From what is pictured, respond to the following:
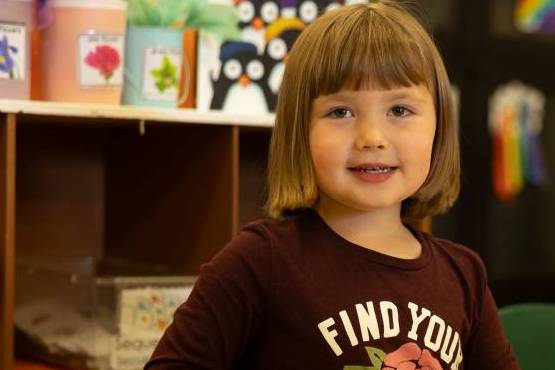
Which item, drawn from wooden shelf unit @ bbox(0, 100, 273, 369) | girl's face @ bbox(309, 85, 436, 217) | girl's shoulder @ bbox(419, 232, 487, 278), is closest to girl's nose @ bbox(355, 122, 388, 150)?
girl's face @ bbox(309, 85, 436, 217)

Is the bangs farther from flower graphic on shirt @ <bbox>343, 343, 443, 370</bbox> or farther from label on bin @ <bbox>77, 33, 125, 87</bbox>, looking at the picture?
label on bin @ <bbox>77, 33, 125, 87</bbox>

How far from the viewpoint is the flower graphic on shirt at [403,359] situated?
118cm

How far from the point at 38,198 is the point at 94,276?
1.15ft

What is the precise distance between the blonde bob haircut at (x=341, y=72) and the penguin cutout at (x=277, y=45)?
639mm

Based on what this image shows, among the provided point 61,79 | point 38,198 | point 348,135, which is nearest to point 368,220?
point 348,135

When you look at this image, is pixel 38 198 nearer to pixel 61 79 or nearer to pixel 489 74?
pixel 61 79

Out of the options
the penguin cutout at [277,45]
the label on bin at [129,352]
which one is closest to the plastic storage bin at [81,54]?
the penguin cutout at [277,45]

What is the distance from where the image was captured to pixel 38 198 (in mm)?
2174

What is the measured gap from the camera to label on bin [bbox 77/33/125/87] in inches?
67.2

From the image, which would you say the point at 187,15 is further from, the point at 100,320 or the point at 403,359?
the point at 403,359

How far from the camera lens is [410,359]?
1.21 metres

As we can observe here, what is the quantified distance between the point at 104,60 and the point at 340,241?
0.68 meters

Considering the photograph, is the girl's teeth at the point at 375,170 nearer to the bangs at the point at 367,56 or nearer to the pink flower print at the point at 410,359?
the bangs at the point at 367,56

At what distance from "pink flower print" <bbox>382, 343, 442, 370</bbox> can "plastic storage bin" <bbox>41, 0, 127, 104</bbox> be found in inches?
31.1
